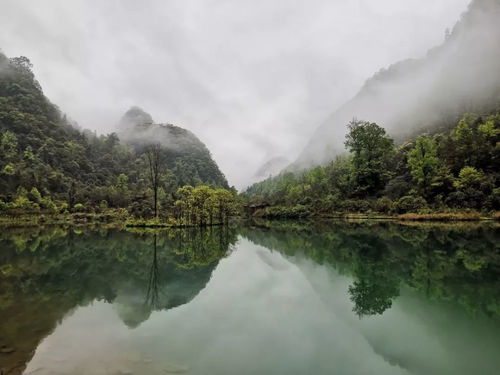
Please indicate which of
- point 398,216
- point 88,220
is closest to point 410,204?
point 398,216

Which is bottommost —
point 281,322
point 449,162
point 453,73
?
point 281,322

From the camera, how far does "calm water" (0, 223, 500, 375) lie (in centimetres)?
546

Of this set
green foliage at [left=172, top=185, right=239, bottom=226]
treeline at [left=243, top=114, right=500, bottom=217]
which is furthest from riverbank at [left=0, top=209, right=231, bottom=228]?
treeline at [left=243, top=114, right=500, bottom=217]

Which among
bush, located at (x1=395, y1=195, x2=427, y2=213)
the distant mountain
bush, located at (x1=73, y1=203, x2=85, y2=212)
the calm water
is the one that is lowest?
the calm water

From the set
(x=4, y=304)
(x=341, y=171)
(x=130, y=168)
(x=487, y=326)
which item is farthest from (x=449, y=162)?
(x=130, y=168)

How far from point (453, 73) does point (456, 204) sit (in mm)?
93483

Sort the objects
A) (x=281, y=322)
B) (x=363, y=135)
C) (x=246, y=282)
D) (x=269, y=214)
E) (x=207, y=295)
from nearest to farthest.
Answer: (x=281, y=322), (x=207, y=295), (x=246, y=282), (x=363, y=135), (x=269, y=214)

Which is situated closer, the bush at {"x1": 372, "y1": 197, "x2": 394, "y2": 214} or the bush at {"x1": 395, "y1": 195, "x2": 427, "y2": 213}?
the bush at {"x1": 395, "y1": 195, "x2": 427, "y2": 213}

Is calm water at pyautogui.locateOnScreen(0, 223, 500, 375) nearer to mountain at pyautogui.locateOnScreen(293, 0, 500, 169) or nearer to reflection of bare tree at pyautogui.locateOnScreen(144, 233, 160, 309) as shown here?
reflection of bare tree at pyautogui.locateOnScreen(144, 233, 160, 309)

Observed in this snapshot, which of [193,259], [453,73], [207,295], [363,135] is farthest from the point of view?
[453,73]

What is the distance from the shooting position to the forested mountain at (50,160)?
6838 centimetres

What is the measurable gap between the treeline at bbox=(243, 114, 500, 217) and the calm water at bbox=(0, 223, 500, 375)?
34153 millimetres

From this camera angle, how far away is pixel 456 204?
4475 centimetres

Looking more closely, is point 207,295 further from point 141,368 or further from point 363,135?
point 363,135
